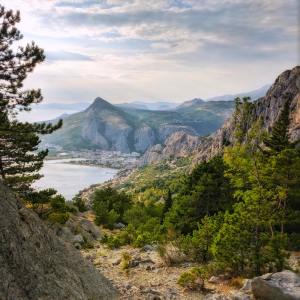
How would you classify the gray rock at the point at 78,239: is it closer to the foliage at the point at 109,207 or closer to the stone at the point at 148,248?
the stone at the point at 148,248

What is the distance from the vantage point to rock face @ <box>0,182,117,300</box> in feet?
33.9

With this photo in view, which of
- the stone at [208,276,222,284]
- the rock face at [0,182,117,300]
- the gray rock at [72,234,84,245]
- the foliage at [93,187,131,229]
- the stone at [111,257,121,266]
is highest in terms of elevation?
the rock face at [0,182,117,300]

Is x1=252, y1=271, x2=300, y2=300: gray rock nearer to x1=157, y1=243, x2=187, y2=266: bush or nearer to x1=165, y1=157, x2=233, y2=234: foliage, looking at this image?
x1=157, y1=243, x2=187, y2=266: bush

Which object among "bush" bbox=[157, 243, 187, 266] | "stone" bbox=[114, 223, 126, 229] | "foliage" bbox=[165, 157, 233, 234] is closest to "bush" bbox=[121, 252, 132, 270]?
"bush" bbox=[157, 243, 187, 266]

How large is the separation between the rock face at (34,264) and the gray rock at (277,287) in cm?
678

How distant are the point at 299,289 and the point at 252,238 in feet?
17.3

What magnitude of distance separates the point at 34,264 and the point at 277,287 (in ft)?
33.6

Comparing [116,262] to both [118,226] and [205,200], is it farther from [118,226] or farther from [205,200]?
[118,226]

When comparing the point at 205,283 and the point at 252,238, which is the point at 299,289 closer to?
the point at 252,238

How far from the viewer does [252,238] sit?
20.0 m

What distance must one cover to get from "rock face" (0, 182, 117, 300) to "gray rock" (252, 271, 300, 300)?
678 centimetres

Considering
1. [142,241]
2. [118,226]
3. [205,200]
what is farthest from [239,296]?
[118,226]

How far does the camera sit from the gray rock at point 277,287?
14648 millimetres

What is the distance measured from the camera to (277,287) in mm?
15047
